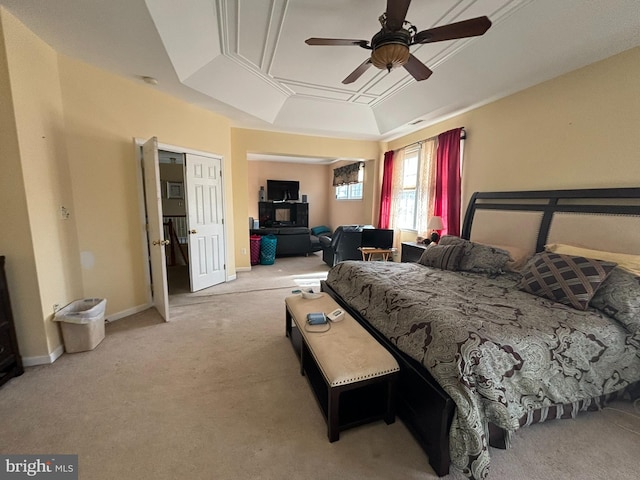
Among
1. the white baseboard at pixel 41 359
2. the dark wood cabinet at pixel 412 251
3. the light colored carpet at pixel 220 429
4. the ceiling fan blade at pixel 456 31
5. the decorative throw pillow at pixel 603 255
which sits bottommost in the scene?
the light colored carpet at pixel 220 429

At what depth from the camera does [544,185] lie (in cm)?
293

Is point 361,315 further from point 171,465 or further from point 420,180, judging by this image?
point 420,180

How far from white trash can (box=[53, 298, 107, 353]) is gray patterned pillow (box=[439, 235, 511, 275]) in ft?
12.5

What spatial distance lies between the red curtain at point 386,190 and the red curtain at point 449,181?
1.38 metres

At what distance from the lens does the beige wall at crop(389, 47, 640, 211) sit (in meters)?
2.30

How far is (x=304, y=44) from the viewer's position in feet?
9.05

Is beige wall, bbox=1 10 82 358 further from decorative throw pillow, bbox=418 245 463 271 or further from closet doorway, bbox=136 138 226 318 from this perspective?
decorative throw pillow, bbox=418 245 463 271

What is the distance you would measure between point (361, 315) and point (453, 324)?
95 cm

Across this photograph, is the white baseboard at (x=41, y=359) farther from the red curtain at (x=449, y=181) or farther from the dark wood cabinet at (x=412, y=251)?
the red curtain at (x=449, y=181)

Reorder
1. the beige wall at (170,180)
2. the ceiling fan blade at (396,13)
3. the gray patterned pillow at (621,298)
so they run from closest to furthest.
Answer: the ceiling fan blade at (396,13), the gray patterned pillow at (621,298), the beige wall at (170,180)

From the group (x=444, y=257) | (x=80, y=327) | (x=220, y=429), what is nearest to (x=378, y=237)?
(x=444, y=257)

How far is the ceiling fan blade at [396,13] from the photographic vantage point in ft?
5.41

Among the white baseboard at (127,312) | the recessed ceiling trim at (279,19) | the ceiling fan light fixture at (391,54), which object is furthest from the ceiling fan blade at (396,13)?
the white baseboard at (127,312)

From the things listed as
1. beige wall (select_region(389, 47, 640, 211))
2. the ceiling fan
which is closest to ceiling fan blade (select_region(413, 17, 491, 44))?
the ceiling fan
